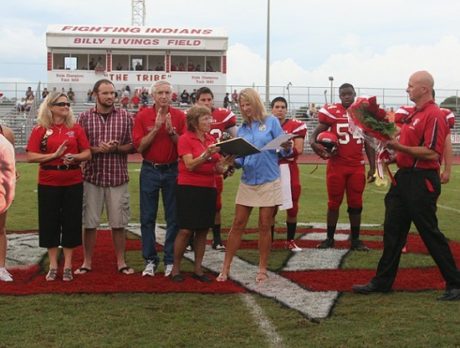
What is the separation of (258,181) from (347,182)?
212cm

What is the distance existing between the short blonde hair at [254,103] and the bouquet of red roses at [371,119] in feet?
2.88

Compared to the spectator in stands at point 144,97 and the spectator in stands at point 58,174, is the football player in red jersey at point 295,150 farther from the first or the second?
the spectator in stands at point 144,97

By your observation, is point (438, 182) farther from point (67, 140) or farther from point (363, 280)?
point (67, 140)

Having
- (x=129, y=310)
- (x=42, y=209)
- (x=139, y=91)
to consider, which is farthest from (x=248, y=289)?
(x=139, y=91)

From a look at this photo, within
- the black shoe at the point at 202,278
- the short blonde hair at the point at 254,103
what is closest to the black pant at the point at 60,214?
the black shoe at the point at 202,278

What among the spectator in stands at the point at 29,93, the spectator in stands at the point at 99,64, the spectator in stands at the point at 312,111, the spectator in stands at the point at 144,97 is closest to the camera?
the spectator in stands at the point at 144,97

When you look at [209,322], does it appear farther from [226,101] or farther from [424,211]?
[226,101]

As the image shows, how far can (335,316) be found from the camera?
498 centimetres

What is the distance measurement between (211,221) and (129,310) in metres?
1.37

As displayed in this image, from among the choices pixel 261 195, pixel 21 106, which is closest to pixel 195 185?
pixel 261 195

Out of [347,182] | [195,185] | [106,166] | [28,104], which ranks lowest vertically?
[347,182]

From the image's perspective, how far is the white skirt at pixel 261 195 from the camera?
622cm

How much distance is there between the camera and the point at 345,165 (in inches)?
314

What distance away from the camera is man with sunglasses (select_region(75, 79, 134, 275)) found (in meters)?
6.46
